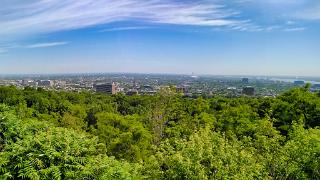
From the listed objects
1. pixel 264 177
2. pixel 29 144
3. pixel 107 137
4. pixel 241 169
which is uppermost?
pixel 29 144

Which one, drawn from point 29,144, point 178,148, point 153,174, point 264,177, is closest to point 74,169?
→ point 29,144

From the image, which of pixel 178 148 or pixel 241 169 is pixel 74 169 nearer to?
pixel 178 148

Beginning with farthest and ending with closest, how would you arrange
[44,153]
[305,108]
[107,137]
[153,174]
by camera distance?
[107,137]
[305,108]
[153,174]
[44,153]

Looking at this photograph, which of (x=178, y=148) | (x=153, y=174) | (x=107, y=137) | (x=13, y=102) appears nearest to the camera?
(x=153, y=174)

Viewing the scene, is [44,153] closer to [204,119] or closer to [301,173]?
[301,173]

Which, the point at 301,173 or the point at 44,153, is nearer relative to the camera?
the point at 44,153

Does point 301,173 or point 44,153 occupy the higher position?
point 44,153

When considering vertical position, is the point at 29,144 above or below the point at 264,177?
above

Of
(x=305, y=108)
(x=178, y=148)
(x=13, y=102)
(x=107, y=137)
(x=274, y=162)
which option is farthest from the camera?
(x=13, y=102)

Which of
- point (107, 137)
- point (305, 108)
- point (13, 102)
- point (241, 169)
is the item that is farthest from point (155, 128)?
point (13, 102)
